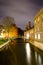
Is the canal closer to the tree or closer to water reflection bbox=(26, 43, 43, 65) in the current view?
water reflection bbox=(26, 43, 43, 65)

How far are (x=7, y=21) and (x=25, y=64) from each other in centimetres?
7863

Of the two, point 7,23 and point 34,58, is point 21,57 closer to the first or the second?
point 34,58

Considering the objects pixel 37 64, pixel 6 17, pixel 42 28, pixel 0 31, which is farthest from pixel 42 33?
pixel 0 31

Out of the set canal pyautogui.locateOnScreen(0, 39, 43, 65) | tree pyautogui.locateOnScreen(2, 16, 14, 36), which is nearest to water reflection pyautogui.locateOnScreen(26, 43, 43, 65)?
canal pyautogui.locateOnScreen(0, 39, 43, 65)

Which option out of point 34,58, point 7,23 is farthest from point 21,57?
point 7,23

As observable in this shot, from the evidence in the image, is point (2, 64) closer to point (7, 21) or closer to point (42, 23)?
point (42, 23)

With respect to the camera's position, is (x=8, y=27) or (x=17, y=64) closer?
(x=17, y=64)

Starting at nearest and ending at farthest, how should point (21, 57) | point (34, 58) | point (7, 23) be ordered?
point (34, 58) < point (21, 57) < point (7, 23)

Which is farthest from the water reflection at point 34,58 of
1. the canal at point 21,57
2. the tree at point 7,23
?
the tree at point 7,23

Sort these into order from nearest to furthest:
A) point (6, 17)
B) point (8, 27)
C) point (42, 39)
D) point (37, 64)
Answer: point (37, 64), point (42, 39), point (8, 27), point (6, 17)

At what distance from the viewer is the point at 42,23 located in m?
49.5

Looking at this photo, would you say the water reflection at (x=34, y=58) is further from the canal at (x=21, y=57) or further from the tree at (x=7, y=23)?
the tree at (x=7, y=23)

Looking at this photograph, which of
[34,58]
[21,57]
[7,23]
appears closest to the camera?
[34,58]

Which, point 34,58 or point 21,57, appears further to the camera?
point 21,57
